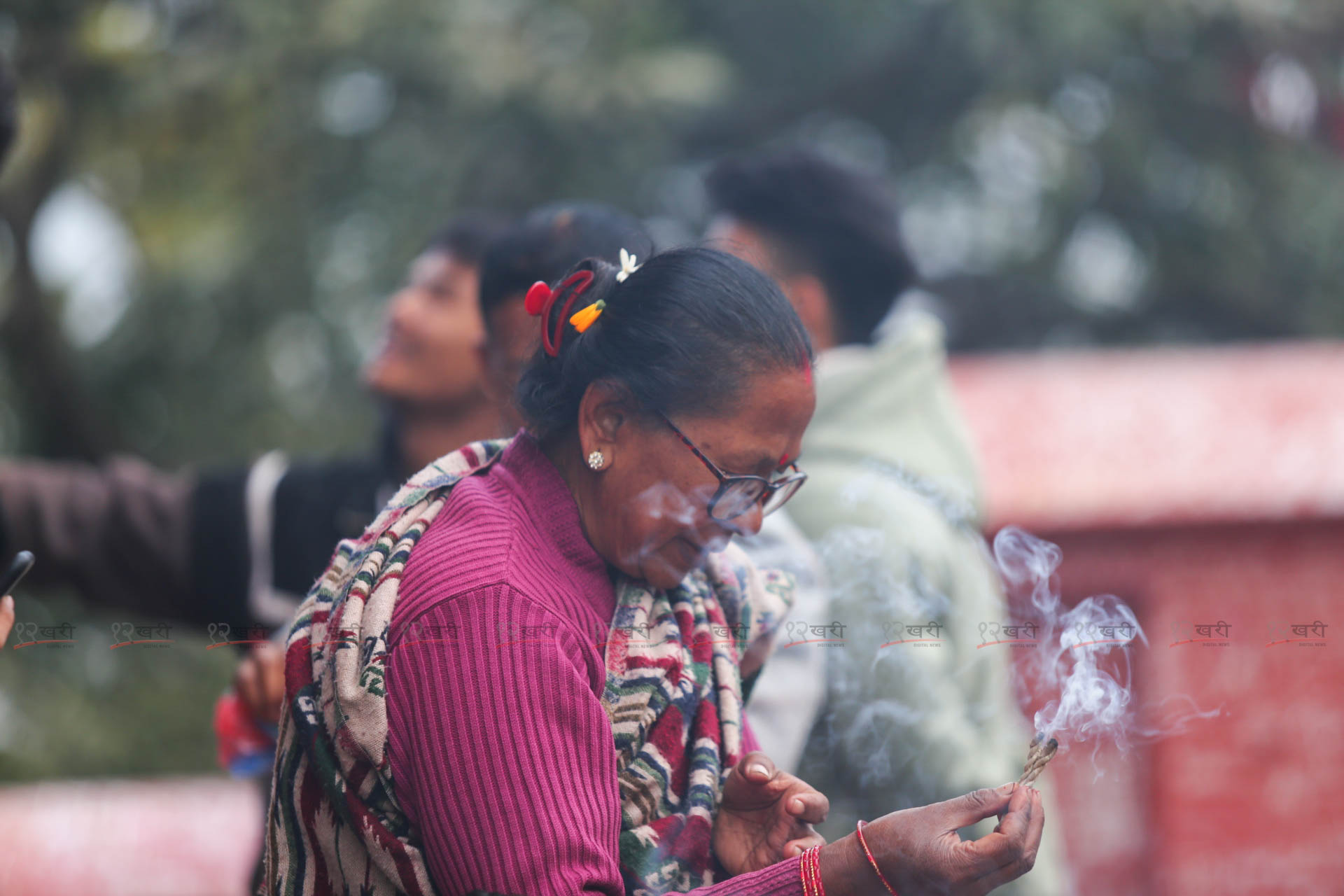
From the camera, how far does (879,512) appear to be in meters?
2.20

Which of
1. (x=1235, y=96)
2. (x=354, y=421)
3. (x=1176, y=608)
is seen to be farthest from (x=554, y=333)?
(x=1235, y=96)

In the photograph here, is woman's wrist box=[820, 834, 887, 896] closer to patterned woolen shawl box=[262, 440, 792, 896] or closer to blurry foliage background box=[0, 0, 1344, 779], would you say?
patterned woolen shawl box=[262, 440, 792, 896]

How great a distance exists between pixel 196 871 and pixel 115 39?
176 inches

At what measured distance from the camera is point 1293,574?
14.1 ft

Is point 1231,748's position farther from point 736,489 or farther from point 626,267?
point 626,267

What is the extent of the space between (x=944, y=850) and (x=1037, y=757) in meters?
0.20

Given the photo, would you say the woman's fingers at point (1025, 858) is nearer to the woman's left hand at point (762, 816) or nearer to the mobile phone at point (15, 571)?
the woman's left hand at point (762, 816)

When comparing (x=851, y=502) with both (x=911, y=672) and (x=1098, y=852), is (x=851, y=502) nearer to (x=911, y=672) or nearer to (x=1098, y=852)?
(x=911, y=672)

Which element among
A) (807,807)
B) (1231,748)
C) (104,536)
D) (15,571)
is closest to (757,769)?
(807,807)

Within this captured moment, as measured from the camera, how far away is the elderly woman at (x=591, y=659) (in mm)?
1275

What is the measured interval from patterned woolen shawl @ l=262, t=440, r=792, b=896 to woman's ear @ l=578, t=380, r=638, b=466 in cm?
16

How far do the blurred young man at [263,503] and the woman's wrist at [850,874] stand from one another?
5.51 ft

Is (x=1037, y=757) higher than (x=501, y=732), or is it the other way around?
(x=501, y=732)

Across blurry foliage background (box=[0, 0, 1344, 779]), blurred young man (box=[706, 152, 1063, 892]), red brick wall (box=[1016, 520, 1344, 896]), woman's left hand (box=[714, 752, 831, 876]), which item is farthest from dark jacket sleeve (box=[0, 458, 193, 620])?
blurry foliage background (box=[0, 0, 1344, 779])
